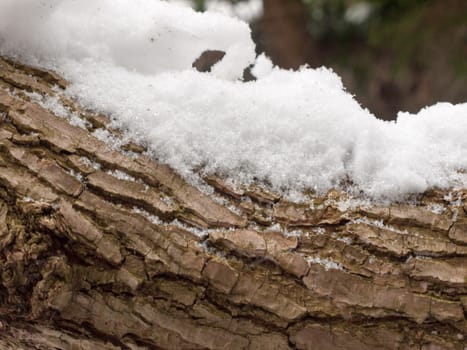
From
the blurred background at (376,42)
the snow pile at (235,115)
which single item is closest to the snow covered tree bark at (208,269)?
the snow pile at (235,115)

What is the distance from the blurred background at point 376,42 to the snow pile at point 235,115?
193 centimetres

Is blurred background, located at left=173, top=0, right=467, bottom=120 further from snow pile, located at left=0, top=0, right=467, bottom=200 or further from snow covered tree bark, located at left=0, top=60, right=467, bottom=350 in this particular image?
snow covered tree bark, located at left=0, top=60, right=467, bottom=350

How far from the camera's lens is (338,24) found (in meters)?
3.53

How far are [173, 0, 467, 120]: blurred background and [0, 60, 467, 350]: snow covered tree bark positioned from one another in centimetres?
227

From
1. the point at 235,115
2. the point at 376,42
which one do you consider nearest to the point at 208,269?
the point at 235,115

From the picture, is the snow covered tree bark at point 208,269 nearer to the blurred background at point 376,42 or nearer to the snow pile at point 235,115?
the snow pile at point 235,115

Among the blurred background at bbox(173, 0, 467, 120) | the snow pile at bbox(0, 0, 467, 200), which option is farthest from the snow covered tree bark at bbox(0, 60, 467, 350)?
the blurred background at bbox(173, 0, 467, 120)

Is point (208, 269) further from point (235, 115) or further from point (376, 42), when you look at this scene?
point (376, 42)

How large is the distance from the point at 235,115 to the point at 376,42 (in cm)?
289

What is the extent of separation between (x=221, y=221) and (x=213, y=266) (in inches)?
3.2

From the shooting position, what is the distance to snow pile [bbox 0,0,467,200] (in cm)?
92

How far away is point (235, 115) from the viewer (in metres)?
0.96

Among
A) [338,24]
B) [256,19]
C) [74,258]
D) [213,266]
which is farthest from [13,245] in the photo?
[338,24]

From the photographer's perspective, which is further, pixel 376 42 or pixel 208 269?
pixel 376 42
